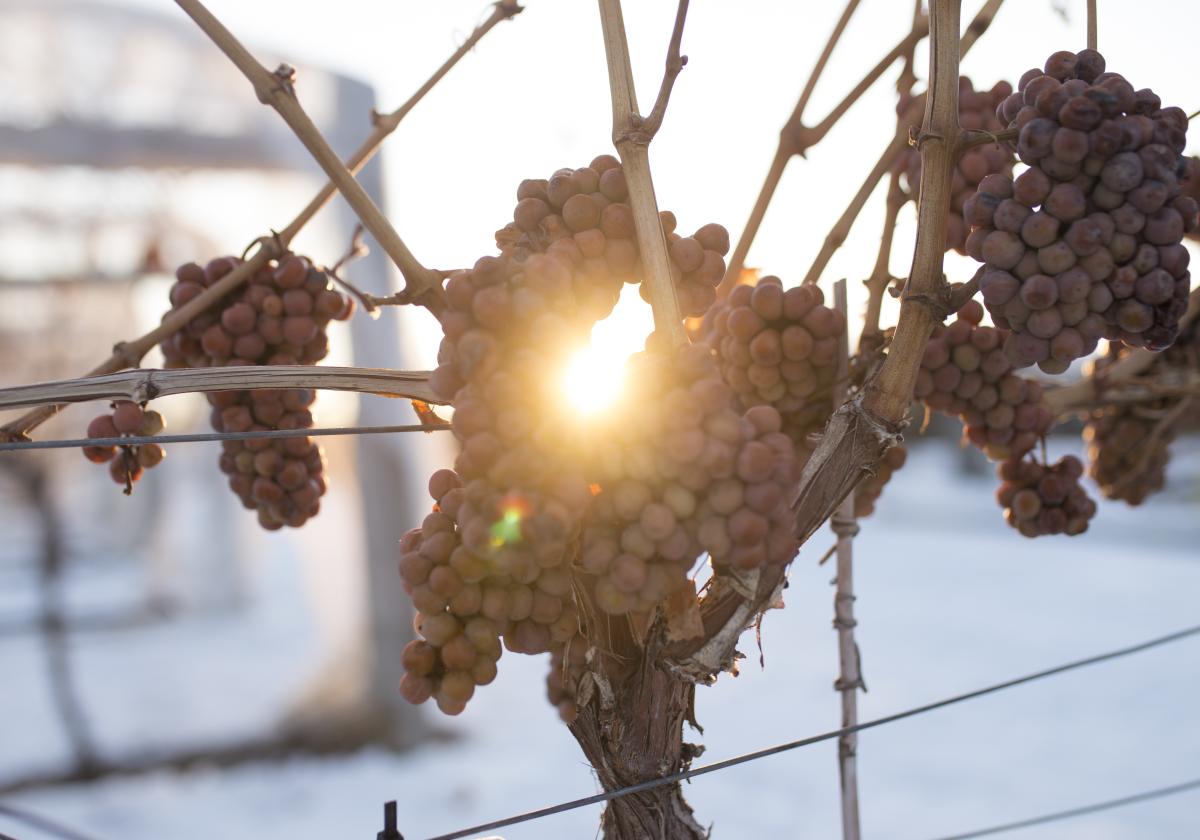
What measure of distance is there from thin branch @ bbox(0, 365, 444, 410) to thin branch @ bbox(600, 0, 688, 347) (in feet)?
0.32

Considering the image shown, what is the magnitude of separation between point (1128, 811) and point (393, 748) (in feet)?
6.28

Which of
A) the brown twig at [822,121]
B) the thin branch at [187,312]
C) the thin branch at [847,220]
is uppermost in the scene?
the brown twig at [822,121]

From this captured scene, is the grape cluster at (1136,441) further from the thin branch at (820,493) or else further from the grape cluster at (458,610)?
the grape cluster at (458,610)

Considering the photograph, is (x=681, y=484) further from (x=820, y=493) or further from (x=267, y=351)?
(x=267, y=351)

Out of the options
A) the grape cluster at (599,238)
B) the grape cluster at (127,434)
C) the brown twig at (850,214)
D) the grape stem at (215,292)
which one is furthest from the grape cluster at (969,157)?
the grape cluster at (127,434)

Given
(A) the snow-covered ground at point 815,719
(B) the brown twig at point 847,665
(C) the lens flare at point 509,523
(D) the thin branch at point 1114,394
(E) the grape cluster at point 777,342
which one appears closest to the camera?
(C) the lens flare at point 509,523

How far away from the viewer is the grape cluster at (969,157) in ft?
1.49

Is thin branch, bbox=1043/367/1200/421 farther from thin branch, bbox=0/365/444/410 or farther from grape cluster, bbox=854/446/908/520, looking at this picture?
thin branch, bbox=0/365/444/410

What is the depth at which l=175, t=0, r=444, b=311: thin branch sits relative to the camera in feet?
1.27

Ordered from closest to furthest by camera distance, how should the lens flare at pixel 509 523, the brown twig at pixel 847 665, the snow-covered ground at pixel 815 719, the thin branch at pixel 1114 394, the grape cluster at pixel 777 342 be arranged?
1. the lens flare at pixel 509 523
2. the grape cluster at pixel 777 342
3. the brown twig at pixel 847 665
4. the thin branch at pixel 1114 394
5. the snow-covered ground at pixel 815 719

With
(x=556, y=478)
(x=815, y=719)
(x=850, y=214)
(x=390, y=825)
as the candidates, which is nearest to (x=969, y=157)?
(x=850, y=214)

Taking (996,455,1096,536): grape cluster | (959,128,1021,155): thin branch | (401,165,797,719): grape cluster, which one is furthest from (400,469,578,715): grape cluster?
(996,455,1096,536): grape cluster

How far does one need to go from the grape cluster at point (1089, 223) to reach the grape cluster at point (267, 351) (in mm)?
317

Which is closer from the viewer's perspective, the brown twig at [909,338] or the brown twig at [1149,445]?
the brown twig at [909,338]
